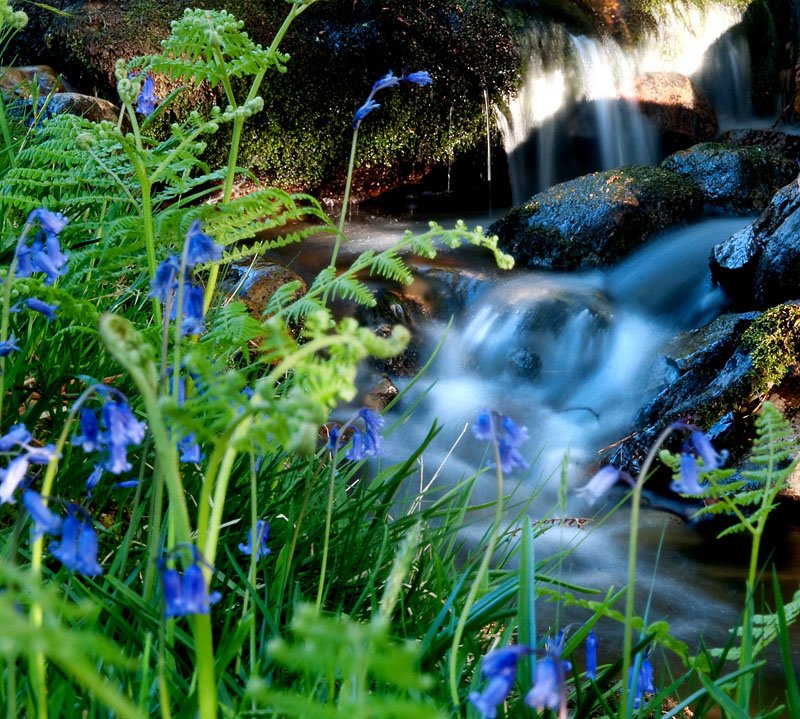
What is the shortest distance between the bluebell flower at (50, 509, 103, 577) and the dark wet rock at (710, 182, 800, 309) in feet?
17.0

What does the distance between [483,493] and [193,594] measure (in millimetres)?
4220

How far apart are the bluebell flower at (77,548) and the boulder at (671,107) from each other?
10380mm

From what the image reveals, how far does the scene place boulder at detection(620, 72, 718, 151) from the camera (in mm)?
10211

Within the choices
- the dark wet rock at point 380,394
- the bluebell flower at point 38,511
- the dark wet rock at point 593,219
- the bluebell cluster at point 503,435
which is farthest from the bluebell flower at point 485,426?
the dark wet rock at point 593,219

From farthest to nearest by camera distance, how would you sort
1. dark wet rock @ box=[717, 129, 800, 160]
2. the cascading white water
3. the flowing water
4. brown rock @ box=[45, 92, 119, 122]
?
1. the cascading white water
2. dark wet rock @ box=[717, 129, 800, 160]
3. brown rock @ box=[45, 92, 119, 122]
4. the flowing water

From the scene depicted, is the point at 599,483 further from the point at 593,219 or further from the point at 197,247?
the point at 593,219

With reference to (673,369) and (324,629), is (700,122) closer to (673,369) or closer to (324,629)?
(673,369)

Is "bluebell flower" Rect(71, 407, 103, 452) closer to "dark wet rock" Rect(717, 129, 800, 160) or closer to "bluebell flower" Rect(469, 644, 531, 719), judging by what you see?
"bluebell flower" Rect(469, 644, 531, 719)

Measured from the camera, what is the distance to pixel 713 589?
3932 millimetres

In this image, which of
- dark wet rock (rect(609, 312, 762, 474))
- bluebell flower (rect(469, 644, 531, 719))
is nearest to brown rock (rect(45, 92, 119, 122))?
dark wet rock (rect(609, 312, 762, 474))

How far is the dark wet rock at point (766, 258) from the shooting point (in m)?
5.29

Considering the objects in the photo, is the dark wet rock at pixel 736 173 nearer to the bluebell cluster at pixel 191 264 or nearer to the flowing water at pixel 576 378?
the flowing water at pixel 576 378

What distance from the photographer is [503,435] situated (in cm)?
115

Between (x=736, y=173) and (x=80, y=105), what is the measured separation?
6.36m
